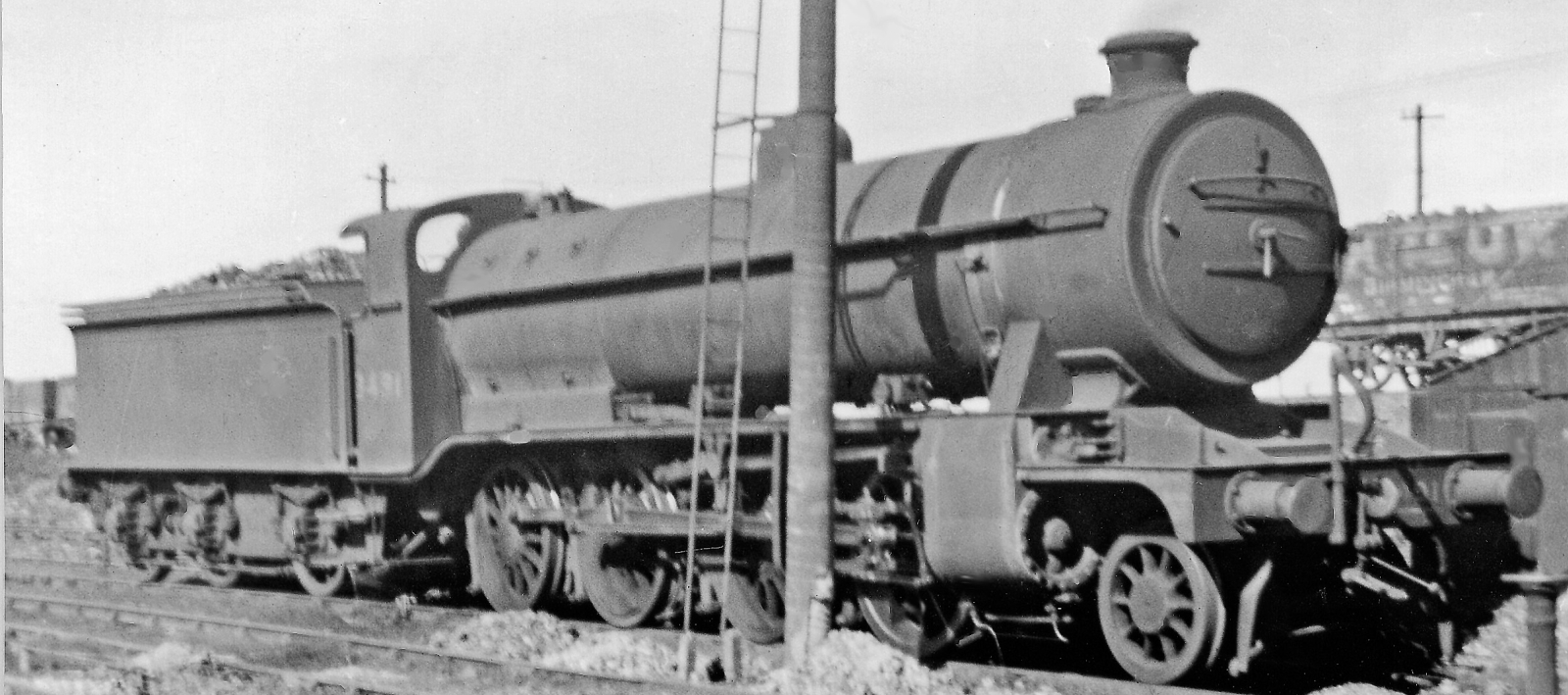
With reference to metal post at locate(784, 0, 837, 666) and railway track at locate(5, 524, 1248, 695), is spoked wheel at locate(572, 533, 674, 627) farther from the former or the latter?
metal post at locate(784, 0, 837, 666)

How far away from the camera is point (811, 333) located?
30.6 feet

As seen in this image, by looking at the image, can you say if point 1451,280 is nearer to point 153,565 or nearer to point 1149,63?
point 1149,63

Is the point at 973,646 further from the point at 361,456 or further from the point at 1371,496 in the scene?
the point at 361,456

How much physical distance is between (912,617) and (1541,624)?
4547 millimetres

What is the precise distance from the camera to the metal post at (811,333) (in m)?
9.34

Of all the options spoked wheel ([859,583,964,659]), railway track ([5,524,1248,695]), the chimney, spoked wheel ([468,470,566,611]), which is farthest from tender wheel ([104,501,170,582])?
the chimney

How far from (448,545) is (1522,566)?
28.9 feet

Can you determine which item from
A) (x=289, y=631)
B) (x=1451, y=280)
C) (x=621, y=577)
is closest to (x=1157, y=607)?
(x=621, y=577)

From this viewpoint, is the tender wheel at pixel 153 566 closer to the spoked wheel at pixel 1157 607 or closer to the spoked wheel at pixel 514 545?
the spoked wheel at pixel 514 545

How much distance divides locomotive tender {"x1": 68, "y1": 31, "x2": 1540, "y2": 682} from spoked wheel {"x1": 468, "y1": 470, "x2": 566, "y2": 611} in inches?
1.1

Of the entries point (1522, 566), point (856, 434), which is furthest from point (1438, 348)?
point (856, 434)

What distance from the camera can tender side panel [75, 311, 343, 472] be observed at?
14.2 m

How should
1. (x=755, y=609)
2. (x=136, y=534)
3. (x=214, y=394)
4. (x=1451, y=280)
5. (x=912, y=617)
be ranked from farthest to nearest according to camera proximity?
1. (x=1451, y=280)
2. (x=136, y=534)
3. (x=214, y=394)
4. (x=755, y=609)
5. (x=912, y=617)

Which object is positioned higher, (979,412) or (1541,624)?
(979,412)
